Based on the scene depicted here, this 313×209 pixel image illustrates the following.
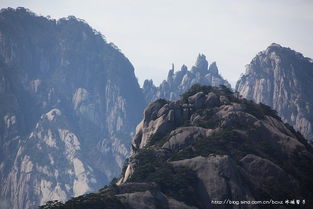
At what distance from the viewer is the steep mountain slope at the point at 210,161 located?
458 ft

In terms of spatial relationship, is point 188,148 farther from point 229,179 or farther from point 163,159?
point 229,179

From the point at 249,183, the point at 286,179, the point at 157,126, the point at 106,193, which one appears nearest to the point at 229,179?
the point at 249,183

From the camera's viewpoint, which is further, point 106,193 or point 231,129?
point 231,129

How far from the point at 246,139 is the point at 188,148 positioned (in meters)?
12.8

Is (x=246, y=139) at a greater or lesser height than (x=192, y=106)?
lesser

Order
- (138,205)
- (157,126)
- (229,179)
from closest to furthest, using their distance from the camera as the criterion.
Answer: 1. (138,205)
2. (229,179)
3. (157,126)

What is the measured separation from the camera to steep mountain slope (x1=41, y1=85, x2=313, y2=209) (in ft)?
458

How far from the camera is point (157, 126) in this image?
6806 inches

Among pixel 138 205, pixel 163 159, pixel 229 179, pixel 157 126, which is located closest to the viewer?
pixel 138 205

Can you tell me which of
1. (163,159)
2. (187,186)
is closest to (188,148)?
(163,159)

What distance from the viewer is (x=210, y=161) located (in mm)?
147375

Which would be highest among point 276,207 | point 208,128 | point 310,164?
point 208,128

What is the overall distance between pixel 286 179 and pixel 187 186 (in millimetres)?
20654

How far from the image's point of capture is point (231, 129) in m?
164
